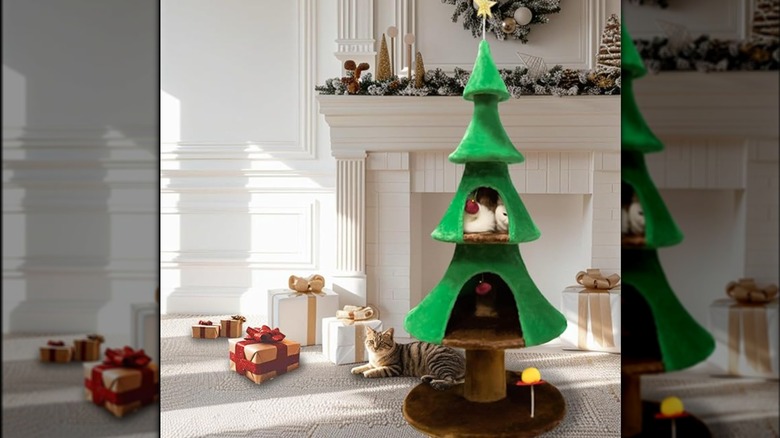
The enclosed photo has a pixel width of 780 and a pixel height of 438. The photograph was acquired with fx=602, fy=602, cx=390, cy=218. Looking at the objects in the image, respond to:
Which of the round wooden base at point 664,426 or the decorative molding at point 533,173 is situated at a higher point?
the decorative molding at point 533,173

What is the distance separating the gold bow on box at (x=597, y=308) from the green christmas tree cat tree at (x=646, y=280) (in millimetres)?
2791

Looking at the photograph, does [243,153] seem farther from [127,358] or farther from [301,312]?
[127,358]

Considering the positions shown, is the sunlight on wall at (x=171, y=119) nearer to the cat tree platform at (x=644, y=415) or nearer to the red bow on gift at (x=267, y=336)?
the red bow on gift at (x=267, y=336)

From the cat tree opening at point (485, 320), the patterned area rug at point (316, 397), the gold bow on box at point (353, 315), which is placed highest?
the cat tree opening at point (485, 320)

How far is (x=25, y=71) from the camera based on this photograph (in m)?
0.16

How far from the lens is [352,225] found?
293cm

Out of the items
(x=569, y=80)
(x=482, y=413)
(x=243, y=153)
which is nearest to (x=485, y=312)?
(x=482, y=413)

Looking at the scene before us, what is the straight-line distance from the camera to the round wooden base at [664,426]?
17 centimetres

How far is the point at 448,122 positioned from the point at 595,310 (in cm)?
113

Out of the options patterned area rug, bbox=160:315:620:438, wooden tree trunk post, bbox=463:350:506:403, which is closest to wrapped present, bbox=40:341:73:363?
patterned area rug, bbox=160:315:620:438

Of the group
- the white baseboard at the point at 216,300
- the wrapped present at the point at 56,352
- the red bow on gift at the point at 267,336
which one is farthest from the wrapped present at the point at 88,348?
the white baseboard at the point at 216,300

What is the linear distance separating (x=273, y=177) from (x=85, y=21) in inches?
127

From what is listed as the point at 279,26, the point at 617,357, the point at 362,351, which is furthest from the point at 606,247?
the point at 279,26

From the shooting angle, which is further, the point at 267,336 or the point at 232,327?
the point at 232,327
